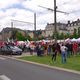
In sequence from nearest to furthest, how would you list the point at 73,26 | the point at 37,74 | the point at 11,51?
the point at 37,74
the point at 11,51
the point at 73,26

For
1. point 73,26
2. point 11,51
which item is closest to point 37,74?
point 11,51

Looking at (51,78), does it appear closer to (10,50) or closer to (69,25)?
(10,50)

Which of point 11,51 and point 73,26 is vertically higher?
point 73,26

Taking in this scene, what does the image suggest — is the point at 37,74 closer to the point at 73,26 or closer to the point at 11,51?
the point at 11,51

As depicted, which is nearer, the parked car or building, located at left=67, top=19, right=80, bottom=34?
the parked car

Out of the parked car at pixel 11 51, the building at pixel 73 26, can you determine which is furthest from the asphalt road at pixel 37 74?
the building at pixel 73 26

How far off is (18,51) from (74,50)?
13.6m

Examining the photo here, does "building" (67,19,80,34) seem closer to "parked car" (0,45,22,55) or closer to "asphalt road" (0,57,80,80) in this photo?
"parked car" (0,45,22,55)

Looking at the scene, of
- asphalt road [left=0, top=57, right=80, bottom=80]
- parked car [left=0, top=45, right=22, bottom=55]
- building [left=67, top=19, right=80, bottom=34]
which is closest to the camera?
asphalt road [left=0, top=57, right=80, bottom=80]

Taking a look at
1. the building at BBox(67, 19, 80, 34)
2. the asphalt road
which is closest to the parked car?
the asphalt road

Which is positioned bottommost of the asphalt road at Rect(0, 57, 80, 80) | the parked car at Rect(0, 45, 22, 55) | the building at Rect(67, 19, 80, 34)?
the asphalt road at Rect(0, 57, 80, 80)

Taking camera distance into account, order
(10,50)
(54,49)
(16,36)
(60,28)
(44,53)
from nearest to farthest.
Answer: (54,49), (44,53), (10,50), (16,36), (60,28)

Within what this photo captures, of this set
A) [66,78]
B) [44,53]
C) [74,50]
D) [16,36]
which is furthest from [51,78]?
[16,36]

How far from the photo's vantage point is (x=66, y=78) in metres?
17.0
